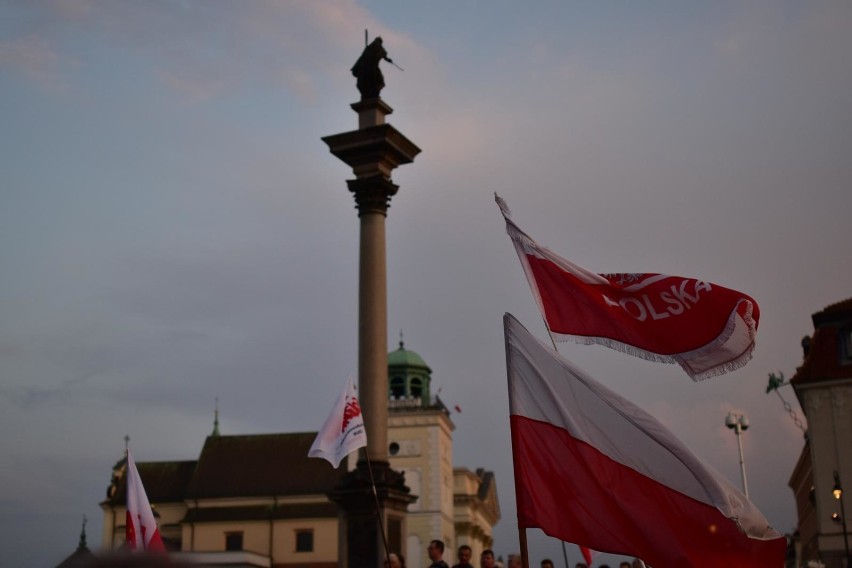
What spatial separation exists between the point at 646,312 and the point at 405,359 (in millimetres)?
78426

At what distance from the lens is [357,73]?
26234 millimetres

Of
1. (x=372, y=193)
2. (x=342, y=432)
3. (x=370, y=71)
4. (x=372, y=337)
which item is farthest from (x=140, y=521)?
(x=370, y=71)

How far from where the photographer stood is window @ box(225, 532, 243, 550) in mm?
75750

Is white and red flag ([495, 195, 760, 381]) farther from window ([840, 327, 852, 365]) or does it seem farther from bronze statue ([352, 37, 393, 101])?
window ([840, 327, 852, 365])

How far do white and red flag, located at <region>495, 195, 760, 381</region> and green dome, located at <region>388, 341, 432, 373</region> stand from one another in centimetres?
7761

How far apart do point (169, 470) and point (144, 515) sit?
73.3 m

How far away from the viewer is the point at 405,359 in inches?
3447

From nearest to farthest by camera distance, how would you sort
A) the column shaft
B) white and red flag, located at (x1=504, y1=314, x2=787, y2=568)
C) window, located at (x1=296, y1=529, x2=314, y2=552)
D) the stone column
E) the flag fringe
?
white and red flag, located at (x1=504, y1=314, x2=787, y2=568), the flag fringe, the stone column, the column shaft, window, located at (x1=296, y1=529, x2=314, y2=552)

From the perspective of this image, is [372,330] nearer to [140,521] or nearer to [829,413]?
[140,521]

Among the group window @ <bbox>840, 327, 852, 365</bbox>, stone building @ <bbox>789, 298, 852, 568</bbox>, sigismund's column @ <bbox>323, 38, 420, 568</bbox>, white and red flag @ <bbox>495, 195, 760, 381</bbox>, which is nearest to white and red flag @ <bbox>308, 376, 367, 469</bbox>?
white and red flag @ <bbox>495, 195, 760, 381</bbox>

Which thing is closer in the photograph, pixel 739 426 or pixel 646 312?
pixel 646 312

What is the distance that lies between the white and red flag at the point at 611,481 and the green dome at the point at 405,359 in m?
78.5

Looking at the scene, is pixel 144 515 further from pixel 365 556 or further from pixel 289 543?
pixel 289 543

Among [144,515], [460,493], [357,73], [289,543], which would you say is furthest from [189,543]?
[144,515]
